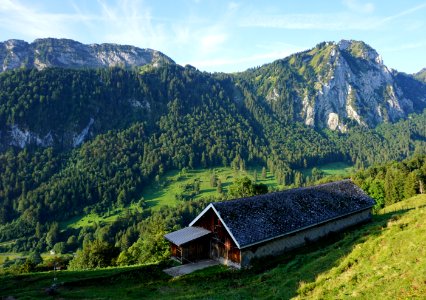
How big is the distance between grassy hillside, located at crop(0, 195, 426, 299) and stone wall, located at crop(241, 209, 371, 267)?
4.12 feet

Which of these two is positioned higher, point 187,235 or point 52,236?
point 187,235

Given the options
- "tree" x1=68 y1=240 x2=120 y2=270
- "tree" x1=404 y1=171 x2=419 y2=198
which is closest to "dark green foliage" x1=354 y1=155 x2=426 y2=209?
"tree" x1=404 y1=171 x2=419 y2=198

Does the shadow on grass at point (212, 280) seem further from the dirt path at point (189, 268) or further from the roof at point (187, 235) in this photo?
the roof at point (187, 235)

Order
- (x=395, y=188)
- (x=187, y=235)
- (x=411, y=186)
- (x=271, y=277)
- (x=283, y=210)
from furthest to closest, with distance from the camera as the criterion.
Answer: (x=395, y=188) → (x=411, y=186) → (x=283, y=210) → (x=187, y=235) → (x=271, y=277)

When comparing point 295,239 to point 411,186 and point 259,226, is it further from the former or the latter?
point 411,186

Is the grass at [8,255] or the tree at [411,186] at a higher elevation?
the tree at [411,186]

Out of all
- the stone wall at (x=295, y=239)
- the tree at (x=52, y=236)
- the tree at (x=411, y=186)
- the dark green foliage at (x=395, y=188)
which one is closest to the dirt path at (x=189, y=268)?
the stone wall at (x=295, y=239)

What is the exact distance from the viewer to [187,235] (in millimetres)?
41938

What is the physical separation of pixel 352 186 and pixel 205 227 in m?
27.8

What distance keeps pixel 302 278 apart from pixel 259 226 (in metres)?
13.9

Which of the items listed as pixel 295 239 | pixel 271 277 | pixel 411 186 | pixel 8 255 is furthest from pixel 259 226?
pixel 8 255

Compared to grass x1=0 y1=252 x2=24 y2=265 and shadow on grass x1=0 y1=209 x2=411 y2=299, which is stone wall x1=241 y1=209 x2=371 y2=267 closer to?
shadow on grass x1=0 y1=209 x2=411 y2=299

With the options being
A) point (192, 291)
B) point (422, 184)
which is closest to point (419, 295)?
point (192, 291)

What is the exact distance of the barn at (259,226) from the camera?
37.5 meters
